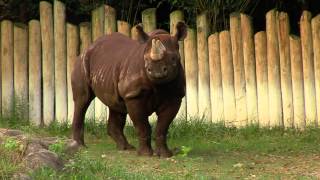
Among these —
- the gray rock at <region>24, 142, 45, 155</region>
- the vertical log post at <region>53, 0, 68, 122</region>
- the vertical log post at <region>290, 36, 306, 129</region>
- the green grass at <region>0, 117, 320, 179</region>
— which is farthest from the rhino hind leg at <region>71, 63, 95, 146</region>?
the gray rock at <region>24, 142, 45, 155</region>

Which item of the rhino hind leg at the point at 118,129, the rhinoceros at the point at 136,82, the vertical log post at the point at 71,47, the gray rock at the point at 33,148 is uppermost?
the vertical log post at the point at 71,47

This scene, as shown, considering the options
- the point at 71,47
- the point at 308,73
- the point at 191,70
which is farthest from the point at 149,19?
the point at 308,73

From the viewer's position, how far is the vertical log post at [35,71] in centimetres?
1315

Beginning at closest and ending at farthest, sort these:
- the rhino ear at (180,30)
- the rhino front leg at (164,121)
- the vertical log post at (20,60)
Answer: the rhino ear at (180,30), the rhino front leg at (164,121), the vertical log post at (20,60)

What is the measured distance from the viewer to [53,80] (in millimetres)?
13188

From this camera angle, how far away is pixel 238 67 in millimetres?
12453

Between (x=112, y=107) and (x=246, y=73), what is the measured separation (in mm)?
2578

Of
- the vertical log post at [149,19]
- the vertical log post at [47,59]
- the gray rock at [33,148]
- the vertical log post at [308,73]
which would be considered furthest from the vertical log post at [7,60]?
the gray rock at [33,148]

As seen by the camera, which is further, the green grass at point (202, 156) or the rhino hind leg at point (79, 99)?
the rhino hind leg at point (79, 99)

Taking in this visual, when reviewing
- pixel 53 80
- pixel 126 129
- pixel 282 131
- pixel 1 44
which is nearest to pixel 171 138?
pixel 126 129

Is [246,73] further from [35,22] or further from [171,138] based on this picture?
[35,22]

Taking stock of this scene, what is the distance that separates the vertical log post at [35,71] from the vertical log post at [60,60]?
276mm

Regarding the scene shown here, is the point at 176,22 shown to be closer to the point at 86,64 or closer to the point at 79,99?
the point at 86,64

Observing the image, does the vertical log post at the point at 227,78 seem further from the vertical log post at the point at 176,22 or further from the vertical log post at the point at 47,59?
the vertical log post at the point at 47,59
